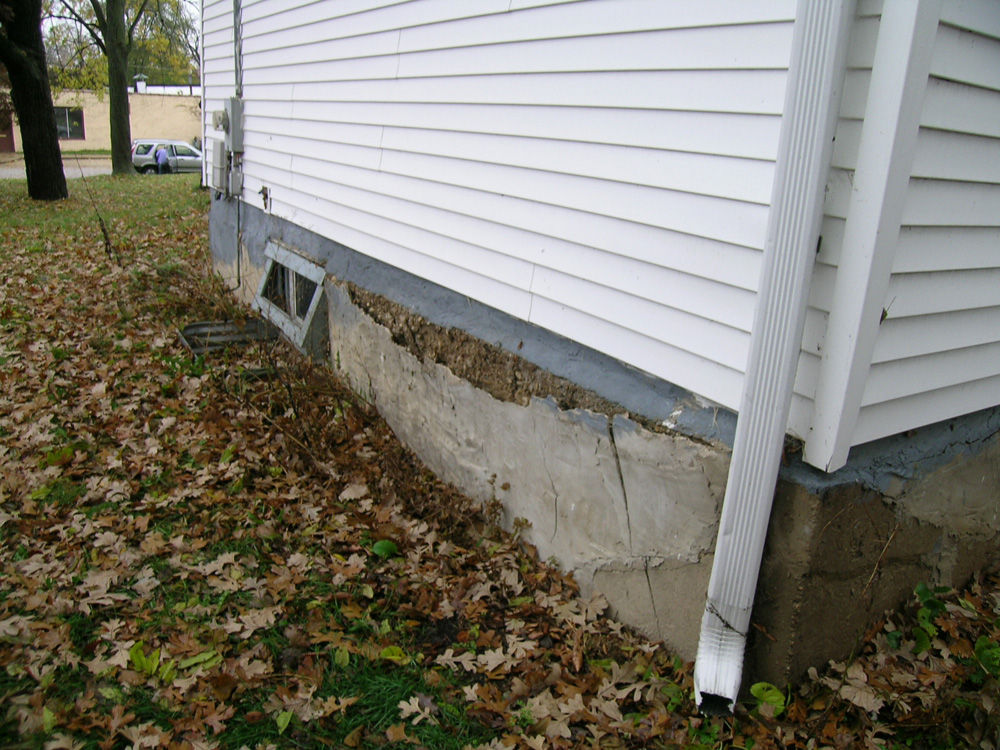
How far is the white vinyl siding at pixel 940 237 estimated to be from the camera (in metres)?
2.45

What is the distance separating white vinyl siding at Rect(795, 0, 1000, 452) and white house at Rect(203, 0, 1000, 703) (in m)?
0.01

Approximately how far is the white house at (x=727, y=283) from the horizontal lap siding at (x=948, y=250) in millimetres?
12

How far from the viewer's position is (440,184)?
452cm

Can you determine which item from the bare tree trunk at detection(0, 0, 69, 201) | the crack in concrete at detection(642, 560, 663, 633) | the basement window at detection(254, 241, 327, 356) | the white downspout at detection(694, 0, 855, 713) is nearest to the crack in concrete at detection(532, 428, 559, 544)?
the crack in concrete at detection(642, 560, 663, 633)

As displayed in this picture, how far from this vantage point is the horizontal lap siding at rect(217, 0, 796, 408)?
9.04ft

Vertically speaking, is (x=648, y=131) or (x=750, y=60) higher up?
(x=750, y=60)

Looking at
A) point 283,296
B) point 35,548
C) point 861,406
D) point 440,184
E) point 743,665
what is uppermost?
point 440,184

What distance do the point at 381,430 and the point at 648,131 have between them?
3.13m

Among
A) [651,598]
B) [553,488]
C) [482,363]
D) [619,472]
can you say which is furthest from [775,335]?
[482,363]

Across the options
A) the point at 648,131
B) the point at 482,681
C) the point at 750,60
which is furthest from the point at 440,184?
the point at 482,681

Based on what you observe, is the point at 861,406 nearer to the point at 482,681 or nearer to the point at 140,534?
the point at 482,681

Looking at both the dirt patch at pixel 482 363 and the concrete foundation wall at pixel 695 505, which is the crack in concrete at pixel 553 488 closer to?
the concrete foundation wall at pixel 695 505

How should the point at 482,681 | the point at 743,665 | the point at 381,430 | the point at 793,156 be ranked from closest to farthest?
the point at 793,156
the point at 743,665
the point at 482,681
the point at 381,430

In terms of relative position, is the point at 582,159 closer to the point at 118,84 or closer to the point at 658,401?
the point at 658,401
